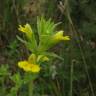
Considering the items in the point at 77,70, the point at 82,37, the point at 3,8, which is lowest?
the point at 77,70

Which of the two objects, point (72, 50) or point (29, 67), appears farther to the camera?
point (72, 50)

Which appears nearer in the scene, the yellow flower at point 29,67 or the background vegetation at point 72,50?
the yellow flower at point 29,67

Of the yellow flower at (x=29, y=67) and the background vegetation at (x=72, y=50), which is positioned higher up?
the background vegetation at (x=72, y=50)

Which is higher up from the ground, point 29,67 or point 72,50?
point 72,50

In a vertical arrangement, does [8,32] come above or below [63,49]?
above

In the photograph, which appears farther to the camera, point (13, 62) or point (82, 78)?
point (13, 62)

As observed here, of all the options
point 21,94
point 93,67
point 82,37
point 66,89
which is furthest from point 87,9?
point 21,94

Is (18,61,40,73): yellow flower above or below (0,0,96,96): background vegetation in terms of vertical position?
below

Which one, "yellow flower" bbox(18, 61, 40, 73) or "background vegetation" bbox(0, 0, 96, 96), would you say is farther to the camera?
"background vegetation" bbox(0, 0, 96, 96)

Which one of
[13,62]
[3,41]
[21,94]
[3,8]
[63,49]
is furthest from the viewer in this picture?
[3,41]

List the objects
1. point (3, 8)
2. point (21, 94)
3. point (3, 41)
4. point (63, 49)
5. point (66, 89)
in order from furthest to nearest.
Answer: point (3, 41)
point (3, 8)
point (63, 49)
point (66, 89)
point (21, 94)

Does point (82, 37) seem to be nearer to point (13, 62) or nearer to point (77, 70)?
point (77, 70)
